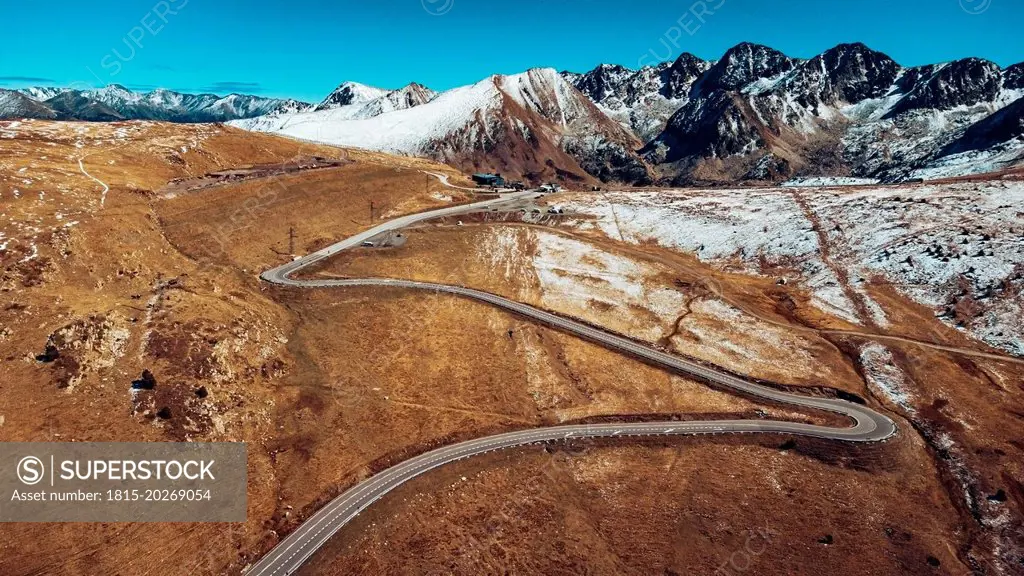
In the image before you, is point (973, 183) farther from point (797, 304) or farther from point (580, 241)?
point (580, 241)

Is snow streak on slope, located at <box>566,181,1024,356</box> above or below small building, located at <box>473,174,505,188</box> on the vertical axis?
below

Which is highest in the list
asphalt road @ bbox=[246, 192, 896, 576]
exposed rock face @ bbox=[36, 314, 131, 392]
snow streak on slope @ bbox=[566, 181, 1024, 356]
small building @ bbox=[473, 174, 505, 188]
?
small building @ bbox=[473, 174, 505, 188]

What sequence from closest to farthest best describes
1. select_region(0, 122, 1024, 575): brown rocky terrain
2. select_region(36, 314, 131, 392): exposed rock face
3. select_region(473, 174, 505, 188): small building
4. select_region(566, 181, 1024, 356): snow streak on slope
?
1. select_region(0, 122, 1024, 575): brown rocky terrain
2. select_region(36, 314, 131, 392): exposed rock face
3. select_region(566, 181, 1024, 356): snow streak on slope
4. select_region(473, 174, 505, 188): small building

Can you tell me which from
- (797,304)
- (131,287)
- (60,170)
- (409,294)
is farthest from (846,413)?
(60,170)

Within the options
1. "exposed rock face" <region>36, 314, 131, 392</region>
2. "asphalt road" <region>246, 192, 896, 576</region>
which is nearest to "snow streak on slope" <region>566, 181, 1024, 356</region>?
"asphalt road" <region>246, 192, 896, 576</region>

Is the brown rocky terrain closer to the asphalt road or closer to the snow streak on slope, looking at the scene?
the asphalt road

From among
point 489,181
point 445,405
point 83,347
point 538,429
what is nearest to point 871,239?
point 538,429

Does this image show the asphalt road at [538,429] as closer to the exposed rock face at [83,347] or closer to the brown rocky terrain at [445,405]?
the brown rocky terrain at [445,405]
